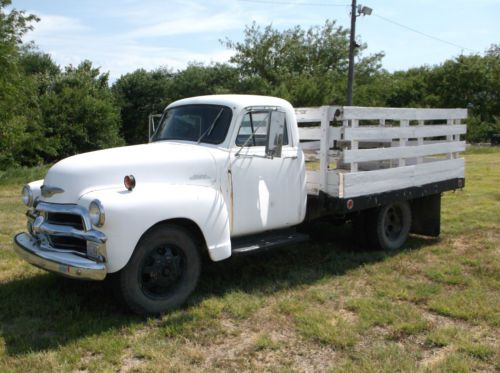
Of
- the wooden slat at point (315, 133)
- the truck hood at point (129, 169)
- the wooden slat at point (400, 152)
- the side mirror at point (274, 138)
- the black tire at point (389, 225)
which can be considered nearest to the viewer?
the truck hood at point (129, 169)

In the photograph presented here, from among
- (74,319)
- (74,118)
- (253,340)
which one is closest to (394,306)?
(253,340)

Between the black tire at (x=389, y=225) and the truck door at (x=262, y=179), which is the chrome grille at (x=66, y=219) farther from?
the black tire at (x=389, y=225)

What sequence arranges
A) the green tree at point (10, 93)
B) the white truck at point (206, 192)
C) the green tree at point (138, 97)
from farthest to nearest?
the green tree at point (138, 97)
the green tree at point (10, 93)
the white truck at point (206, 192)

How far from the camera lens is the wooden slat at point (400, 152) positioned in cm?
600

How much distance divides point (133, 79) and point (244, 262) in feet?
95.8

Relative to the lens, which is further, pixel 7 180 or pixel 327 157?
pixel 7 180

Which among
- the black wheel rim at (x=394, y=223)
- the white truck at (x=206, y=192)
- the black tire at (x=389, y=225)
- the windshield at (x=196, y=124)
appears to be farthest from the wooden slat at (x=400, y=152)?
the windshield at (x=196, y=124)

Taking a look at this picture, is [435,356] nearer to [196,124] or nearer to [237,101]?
[237,101]

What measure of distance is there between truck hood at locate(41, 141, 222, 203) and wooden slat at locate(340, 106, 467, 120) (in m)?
1.73

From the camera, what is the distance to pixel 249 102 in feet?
18.1

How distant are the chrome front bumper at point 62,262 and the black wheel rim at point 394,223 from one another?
13.8 ft

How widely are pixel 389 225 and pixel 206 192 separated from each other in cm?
328

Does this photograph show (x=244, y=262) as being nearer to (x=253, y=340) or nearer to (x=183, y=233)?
(x=183, y=233)

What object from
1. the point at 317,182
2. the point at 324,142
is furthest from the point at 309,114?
the point at 317,182
